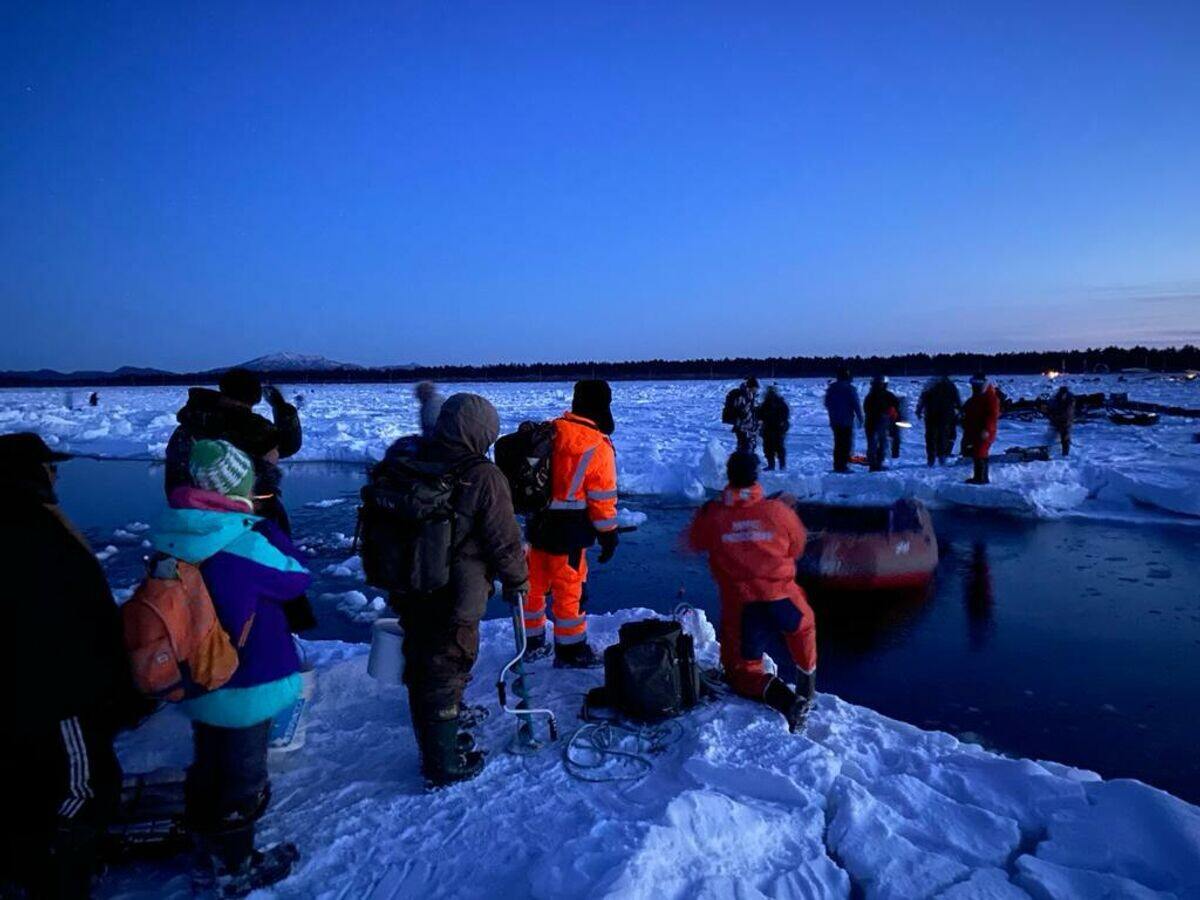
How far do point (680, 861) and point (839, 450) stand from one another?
10.8 m

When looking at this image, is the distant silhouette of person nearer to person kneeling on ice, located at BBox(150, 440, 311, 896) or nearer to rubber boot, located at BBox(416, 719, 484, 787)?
rubber boot, located at BBox(416, 719, 484, 787)

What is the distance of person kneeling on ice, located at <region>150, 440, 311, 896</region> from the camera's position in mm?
2375

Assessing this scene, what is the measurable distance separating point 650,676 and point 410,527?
60.4 inches

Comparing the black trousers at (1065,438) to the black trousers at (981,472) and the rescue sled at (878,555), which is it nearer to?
the black trousers at (981,472)

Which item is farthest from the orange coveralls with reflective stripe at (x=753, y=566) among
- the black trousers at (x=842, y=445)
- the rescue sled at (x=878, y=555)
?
the black trousers at (x=842, y=445)

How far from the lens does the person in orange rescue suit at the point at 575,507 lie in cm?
412

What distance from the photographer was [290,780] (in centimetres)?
334

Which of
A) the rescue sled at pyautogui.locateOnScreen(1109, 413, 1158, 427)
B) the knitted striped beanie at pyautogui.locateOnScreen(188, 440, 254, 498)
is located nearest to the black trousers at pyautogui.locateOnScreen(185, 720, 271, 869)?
the knitted striped beanie at pyautogui.locateOnScreen(188, 440, 254, 498)

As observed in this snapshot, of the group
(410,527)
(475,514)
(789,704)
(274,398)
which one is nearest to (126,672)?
(410,527)

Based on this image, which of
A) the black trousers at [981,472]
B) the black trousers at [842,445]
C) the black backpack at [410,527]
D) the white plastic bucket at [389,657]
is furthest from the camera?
the black trousers at [842,445]

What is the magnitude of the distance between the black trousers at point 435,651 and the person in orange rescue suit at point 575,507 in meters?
1.12

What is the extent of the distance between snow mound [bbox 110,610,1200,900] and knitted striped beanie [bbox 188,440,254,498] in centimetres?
146

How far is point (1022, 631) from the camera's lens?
598cm

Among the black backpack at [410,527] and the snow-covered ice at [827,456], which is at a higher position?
the black backpack at [410,527]
